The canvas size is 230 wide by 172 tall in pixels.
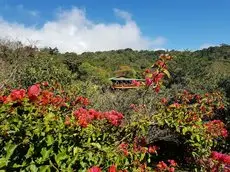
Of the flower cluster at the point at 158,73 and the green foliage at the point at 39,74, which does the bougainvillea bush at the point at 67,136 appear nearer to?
the flower cluster at the point at 158,73

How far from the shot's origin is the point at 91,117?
425cm

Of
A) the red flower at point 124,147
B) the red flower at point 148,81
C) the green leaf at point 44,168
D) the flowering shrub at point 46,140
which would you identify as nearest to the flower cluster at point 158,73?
the red flower at point 148,81

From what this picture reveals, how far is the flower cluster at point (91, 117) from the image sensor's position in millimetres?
3839

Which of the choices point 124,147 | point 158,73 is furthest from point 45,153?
point 158,73

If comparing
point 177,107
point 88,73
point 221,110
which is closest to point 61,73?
point 221,110

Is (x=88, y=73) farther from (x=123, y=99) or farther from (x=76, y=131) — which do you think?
(x=76, y=131)

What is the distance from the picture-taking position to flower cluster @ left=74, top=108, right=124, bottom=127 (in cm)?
384

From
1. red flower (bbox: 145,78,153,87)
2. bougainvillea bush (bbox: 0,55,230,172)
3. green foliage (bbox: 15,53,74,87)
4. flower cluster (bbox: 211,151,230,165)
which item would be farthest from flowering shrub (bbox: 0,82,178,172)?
green foliage (bbox: 15,53,74,87)

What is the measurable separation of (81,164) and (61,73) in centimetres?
1258

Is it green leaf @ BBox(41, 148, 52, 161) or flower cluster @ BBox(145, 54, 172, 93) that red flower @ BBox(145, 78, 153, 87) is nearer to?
flower cluster @ BBox(145, 54, 172, 93)

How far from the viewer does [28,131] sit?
10.7 feet

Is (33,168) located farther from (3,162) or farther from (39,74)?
(39,74)

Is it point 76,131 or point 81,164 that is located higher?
point 76,131

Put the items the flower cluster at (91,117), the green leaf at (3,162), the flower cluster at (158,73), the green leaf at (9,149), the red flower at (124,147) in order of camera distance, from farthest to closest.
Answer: the flower cluster at (158,73) → the red flower at (124,147) → the flower cluster at (91,117) → the green leaf at (9,149) → the green leaf at (3,162)
